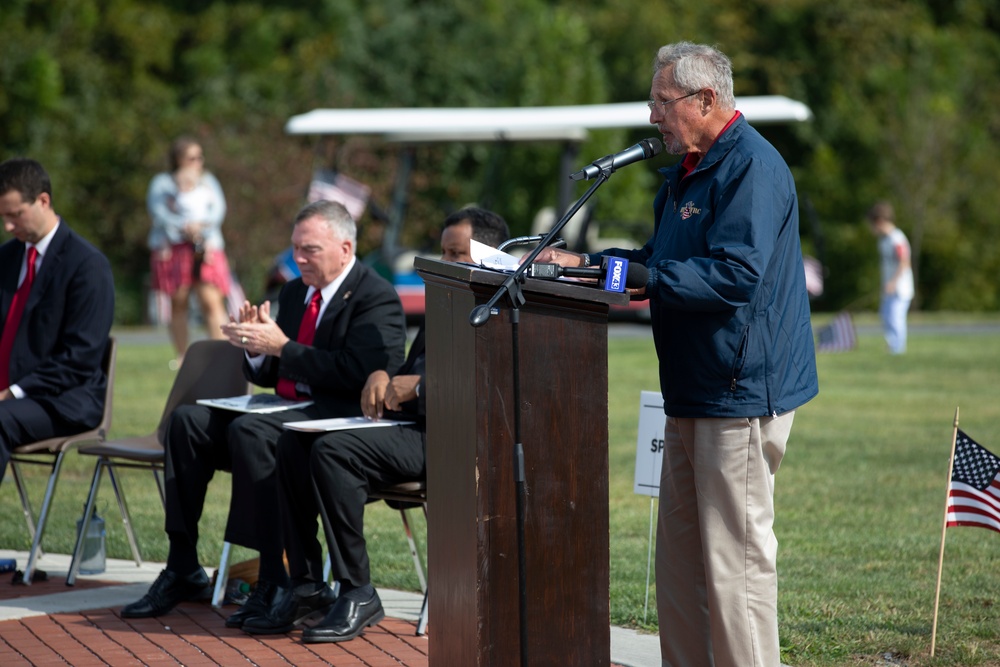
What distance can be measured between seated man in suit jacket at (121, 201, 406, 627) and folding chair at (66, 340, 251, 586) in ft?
1.31

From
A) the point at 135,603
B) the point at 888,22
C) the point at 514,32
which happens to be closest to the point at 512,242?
the point at 135,603

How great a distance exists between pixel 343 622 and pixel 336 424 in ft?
2.52

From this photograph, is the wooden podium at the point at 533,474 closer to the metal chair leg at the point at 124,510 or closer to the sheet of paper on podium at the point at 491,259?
the sheet of paper on podium at the point at 491,259

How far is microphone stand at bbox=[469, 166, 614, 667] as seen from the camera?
356cm

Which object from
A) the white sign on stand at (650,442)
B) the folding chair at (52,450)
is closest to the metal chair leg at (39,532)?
the folding chair at (52,450)

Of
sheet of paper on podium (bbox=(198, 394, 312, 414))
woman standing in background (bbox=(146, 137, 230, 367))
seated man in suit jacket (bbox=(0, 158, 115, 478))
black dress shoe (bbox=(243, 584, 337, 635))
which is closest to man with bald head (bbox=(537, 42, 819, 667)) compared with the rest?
black dress shoe (bbox=(243, 584, 337, 635))

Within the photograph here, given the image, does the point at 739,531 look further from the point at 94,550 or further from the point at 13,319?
the point at 13,319

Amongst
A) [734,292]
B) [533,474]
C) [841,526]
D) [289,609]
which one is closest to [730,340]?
[734,292]

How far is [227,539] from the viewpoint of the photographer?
5516 mm

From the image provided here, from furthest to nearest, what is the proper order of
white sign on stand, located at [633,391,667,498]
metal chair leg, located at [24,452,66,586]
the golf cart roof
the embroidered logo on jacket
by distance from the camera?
1. the golf cart roof
2. metal chair leg, located at [24,452,66,586]
3. white sign on stand, located at [633,391,667,498]
4. the embroidered logo on jacket

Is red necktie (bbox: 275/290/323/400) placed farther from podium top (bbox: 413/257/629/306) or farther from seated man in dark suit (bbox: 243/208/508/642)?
podium top (bbox: 413/257/629/306)

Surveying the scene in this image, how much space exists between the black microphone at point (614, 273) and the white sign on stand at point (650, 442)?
1.75m

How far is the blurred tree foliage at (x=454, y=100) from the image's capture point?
88.1 ft

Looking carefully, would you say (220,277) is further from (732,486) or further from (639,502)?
(732,486)
